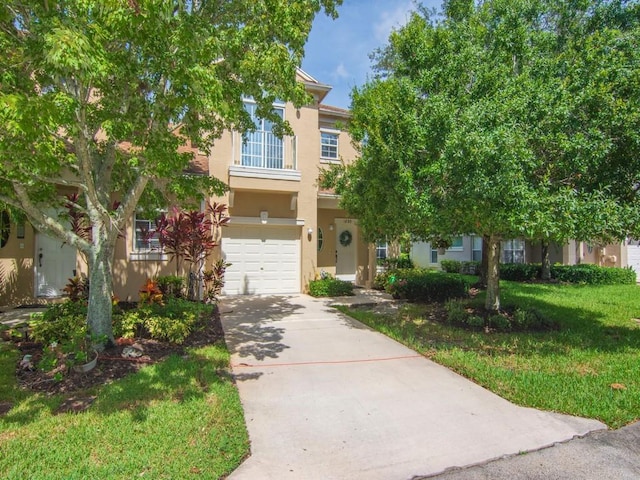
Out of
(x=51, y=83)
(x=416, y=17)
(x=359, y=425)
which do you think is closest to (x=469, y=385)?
(x=359, y=425)

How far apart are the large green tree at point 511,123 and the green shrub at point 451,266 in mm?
14675

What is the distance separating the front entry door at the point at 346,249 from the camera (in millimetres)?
15773

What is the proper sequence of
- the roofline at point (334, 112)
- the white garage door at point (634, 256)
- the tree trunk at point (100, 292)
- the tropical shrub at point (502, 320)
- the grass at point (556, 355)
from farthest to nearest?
the white garage door at point (634, 256)
the roofline at point (334, 112)
the tropical shrub at point (502, 320)
the tree trunk at point (100, 292)
the grass at point (556, 355)

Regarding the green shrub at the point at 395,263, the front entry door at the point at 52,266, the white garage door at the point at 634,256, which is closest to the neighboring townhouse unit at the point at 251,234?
the front entry door at the point at 52,266

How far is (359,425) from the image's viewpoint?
419 centimetres

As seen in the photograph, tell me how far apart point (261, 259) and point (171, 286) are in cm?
333

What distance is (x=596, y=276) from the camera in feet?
56.0

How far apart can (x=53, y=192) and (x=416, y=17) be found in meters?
7.66

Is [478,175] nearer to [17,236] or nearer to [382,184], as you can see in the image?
[382,184]

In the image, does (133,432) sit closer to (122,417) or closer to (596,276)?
(122,417)

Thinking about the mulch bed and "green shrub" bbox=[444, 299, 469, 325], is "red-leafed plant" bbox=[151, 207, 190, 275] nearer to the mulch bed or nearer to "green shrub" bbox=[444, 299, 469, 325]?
the mulch bed

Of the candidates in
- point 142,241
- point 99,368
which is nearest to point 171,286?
point 142,241

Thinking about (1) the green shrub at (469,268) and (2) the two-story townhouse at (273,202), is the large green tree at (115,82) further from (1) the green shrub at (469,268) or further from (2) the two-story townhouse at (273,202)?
(1) the green shrub at (469,268)

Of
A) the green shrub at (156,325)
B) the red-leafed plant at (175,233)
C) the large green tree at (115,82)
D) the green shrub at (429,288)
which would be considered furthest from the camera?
the green shrub at (429,288)
